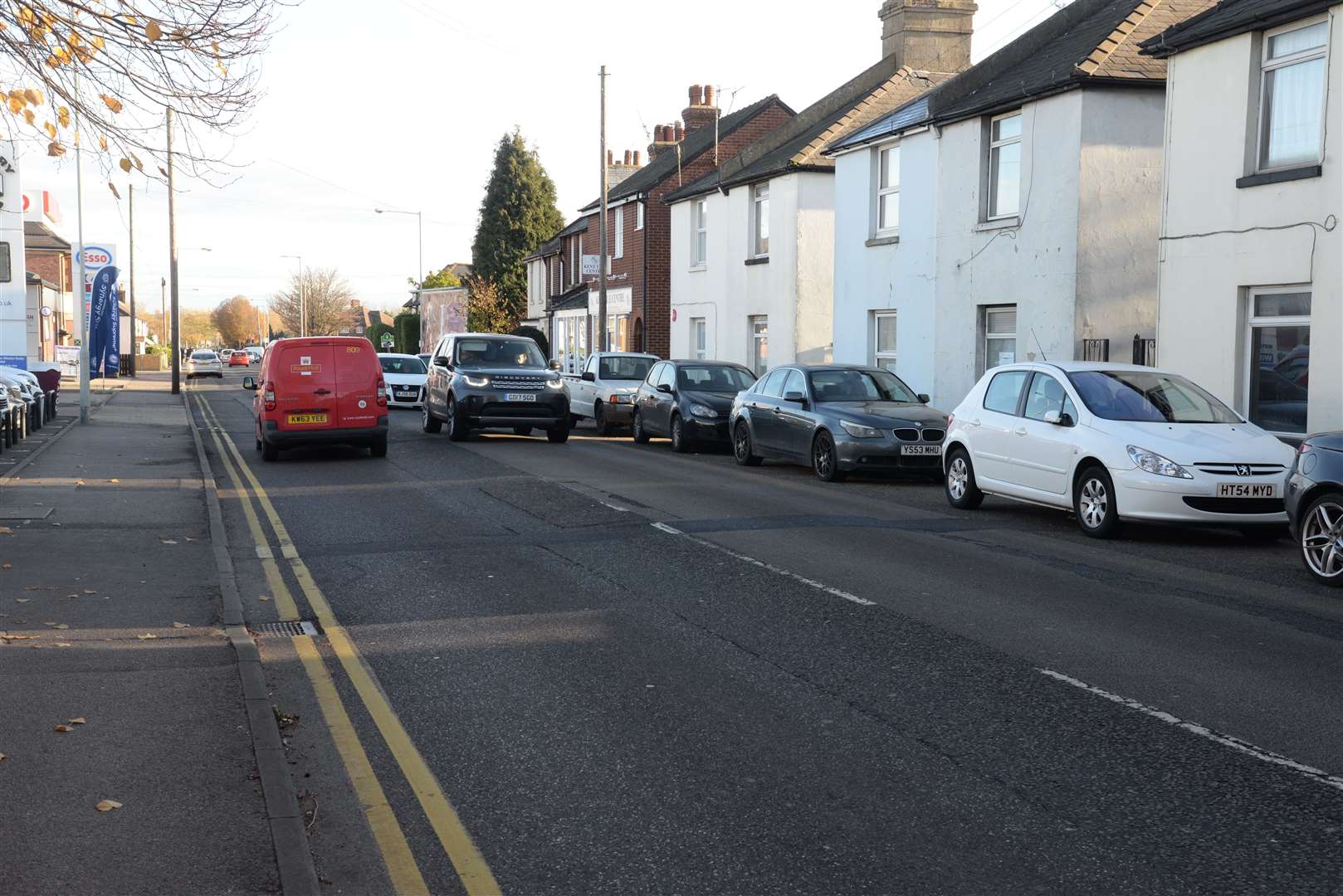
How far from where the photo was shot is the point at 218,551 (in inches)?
424

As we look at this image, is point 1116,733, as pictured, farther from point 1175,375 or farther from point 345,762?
point 1175,375

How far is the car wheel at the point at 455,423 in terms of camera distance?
22095mm

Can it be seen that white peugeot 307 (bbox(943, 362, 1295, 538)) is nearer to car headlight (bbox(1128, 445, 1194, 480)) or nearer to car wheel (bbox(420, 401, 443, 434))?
car headlight (bbox(1128, 445, 1194, 480))

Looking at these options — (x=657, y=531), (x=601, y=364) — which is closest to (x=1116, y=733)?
(x=657, y=531)

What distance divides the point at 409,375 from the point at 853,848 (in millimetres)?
32141

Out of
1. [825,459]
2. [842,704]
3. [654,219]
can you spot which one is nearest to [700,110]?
[654,219]

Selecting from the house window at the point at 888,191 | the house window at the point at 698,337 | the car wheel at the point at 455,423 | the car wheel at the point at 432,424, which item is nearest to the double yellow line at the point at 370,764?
the car wheel at the point at 455,423

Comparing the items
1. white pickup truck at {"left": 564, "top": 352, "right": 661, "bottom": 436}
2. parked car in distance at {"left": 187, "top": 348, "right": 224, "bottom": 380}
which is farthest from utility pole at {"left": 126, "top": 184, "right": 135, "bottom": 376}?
white pickup truck at {"left": 564, "top": 352, "right": 661, "bottom": 436}

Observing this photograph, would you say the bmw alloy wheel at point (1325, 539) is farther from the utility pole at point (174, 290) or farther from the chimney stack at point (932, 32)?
the utility pole at point (174, 290)

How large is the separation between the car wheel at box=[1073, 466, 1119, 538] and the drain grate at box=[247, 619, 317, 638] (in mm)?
7294

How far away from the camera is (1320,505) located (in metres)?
9.66

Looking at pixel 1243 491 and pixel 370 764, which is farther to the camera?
pixel 1243 491

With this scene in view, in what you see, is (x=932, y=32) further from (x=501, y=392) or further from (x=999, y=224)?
(x=501, y=392)

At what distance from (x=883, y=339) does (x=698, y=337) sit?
1162cm
